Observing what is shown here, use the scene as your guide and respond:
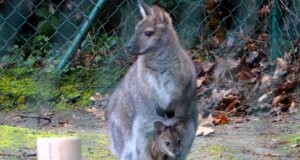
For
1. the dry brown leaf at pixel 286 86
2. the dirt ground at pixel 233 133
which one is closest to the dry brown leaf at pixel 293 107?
the dirt ground at pixel 233 133

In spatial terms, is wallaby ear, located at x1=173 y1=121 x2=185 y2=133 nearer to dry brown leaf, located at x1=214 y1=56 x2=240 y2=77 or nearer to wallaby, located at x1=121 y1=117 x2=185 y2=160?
wallaby, located at x1=121 y1=117 x2=185 y2=160

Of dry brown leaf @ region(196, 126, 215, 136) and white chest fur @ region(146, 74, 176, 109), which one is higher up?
white chest fur @ region(146, 74, 176, 109)

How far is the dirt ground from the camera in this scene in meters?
3.76

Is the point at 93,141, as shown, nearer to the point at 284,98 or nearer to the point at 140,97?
the point at 140,97

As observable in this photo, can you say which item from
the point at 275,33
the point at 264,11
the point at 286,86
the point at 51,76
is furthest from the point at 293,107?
the point at 51,76

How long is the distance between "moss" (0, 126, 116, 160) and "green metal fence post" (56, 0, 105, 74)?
3.68ft

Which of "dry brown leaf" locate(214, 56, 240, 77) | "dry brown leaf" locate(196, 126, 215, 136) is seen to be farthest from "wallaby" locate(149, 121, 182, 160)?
"dry brown leaf" locate(214, 56, 240, 77)

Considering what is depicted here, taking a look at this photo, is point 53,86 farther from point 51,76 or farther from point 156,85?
point 156,85

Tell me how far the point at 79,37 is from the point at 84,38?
0.07m

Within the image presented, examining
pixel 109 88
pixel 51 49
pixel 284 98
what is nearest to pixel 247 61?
pixel 284 98

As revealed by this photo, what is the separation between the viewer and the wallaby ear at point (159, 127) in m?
3.14

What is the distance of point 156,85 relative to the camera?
10.5 ft

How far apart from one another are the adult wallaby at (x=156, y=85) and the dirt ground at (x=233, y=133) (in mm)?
439

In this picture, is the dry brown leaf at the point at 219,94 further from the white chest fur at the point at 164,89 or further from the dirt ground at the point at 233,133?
the white chest fur at the point at 164,89
